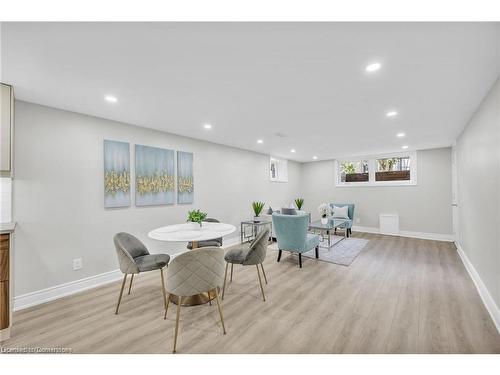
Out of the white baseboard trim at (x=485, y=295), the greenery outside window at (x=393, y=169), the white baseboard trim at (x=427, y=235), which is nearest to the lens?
the white baseboard trim at (x=485, y=295)

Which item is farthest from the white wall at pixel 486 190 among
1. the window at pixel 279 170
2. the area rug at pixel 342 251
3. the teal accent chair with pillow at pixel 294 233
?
the window at pixel 279 170

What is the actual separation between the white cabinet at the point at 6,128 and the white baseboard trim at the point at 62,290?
55.2 inches

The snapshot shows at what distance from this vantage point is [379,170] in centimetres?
625

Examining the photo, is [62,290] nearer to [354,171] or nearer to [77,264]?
[77,264]

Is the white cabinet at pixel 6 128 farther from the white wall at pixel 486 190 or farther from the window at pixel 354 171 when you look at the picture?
the window at pixel 354 171

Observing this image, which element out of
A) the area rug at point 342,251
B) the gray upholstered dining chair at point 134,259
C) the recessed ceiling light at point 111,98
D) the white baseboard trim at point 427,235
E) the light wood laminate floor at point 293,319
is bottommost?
the area rug at point 342,251

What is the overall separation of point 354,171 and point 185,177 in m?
5.49

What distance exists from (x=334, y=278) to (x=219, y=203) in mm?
2671

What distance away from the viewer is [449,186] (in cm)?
512

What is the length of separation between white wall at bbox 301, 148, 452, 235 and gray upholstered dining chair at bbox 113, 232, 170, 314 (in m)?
6.05

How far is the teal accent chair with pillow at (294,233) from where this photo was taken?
3350mm
